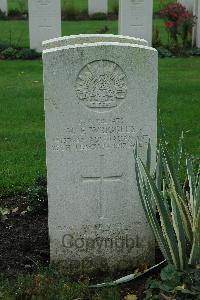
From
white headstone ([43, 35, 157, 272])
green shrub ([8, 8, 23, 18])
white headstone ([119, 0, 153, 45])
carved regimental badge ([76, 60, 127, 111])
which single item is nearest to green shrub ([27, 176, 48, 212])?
white headstone ([43, 35, 157, 272])

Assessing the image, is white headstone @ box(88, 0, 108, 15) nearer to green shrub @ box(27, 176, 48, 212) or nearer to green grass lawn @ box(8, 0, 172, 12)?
green grass lawn @ box(8, 0, 172, 12)

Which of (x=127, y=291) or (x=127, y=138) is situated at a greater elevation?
(x=127, y=138)

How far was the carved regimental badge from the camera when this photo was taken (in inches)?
150

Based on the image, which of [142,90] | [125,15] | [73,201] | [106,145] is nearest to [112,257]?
[73,201]

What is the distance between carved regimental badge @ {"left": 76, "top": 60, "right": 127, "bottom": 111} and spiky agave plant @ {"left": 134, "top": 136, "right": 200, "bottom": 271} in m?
0.39

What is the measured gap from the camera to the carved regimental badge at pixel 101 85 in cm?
381

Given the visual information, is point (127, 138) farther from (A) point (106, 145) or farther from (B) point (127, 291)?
(B) point (127, 291)

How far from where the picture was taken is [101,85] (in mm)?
3855

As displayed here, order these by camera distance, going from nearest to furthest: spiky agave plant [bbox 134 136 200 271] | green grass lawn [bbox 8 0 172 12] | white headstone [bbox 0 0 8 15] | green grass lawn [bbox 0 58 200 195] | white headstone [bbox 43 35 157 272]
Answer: spiky agave plant [bbox 134 136 200 271] → white headstone [bbox 43 35 157 272] → green grass lawn [bbox 0 58 200 195] → white headstone [bbox 0 0 8 15] → green grass lawn [bbox 8 0 172 12]

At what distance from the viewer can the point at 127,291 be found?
381 centimetres

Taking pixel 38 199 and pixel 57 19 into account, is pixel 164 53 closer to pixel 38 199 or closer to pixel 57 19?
pixel 57 19

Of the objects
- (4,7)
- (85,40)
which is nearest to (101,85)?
(85,40)

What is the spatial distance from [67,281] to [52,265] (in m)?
0.22

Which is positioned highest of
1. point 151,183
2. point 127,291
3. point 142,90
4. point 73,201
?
point 142,90
